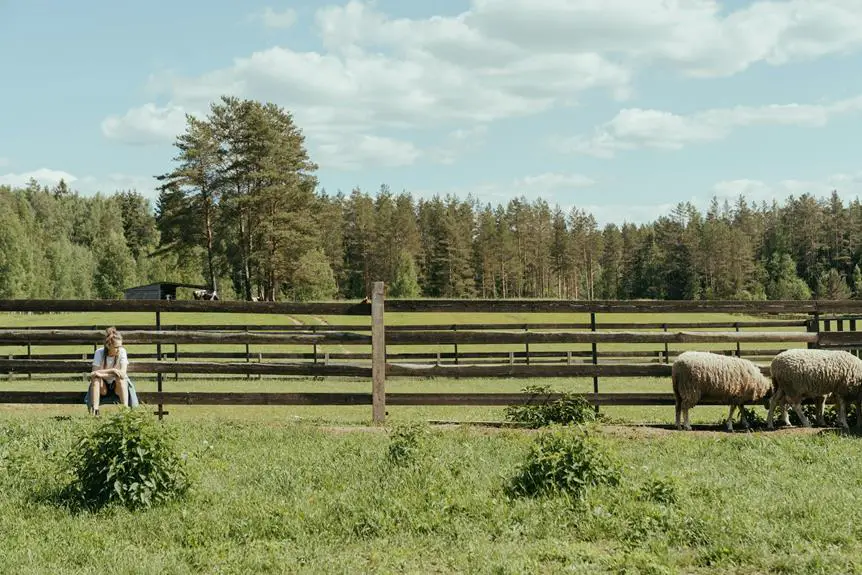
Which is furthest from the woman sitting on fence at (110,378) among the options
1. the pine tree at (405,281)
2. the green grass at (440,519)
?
the pine tree at (405,281)

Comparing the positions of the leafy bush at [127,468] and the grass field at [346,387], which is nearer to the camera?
the leafy bush at [127,468]

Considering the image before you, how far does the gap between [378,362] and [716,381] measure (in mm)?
4750

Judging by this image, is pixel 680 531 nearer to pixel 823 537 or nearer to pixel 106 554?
pixel 823 537

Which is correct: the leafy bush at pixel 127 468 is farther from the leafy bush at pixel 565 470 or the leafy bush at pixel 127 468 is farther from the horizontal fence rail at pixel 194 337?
the horizontal fence rail at pixel 194 337

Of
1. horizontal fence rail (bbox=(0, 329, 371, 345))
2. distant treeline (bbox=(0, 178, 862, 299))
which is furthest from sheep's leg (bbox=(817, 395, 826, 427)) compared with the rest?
distant treeline (bbox=(0, 178, 862, 299))

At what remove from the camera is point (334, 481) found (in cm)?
780

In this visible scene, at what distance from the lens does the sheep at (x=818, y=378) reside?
10914 mm

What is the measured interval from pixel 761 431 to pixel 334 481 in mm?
6325

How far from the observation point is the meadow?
577 cm

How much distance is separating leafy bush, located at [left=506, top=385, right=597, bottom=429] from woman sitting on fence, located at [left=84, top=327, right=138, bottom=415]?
545 cm

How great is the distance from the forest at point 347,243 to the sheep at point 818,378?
2194 inches

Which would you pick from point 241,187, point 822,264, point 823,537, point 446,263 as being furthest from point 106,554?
point 822,264

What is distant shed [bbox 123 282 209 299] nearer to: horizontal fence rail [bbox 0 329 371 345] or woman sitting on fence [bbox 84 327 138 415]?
horizontal fence rail [bbox 0 329 371 345]

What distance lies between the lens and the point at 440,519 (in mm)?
6582
